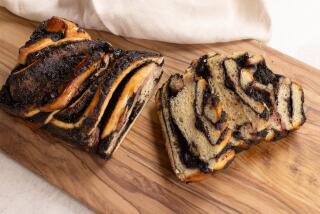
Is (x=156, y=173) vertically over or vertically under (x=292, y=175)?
under

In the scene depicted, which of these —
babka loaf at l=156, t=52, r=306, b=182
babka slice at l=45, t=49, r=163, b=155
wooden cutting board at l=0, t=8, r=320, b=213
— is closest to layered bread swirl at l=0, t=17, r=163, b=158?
babka slice at l=45, t=49, r=163, b=155

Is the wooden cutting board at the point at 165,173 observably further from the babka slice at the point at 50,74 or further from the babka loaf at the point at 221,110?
the babka slice at the point at 50,74

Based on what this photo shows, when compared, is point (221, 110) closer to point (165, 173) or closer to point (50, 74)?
point (165, 173)

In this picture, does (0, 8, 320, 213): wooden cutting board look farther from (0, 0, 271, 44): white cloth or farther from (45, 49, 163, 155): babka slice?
(0, 0, 271, 44): white cloth

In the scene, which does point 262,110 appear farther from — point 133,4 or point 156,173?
point 133,4

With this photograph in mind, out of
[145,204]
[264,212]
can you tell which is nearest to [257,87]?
[264,212]

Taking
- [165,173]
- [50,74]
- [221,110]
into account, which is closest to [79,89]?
[50,74]
